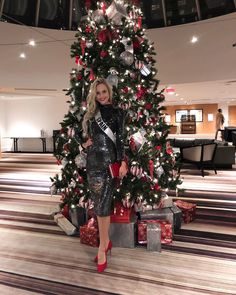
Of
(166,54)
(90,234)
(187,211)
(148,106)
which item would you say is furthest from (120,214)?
(166,54)

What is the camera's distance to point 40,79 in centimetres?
882

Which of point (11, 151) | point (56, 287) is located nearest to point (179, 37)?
point (56, 287)

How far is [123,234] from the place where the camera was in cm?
312

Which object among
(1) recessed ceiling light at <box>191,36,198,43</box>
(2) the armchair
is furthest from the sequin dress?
(1) recessed ceiling light at <box>191,36,198,43</box>

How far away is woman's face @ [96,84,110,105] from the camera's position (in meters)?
2.55

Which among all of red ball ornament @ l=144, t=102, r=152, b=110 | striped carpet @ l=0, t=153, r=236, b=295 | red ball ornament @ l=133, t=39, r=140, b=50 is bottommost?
striped carpet @ l=0, t=153, r=236, b=295

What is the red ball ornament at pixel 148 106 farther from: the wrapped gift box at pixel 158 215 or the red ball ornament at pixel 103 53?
the wrapped gift box at pixel 158 215

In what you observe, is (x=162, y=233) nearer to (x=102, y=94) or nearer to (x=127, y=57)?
(x=102, y=94)

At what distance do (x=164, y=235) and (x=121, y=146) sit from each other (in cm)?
121

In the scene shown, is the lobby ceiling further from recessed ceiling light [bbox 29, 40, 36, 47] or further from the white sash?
the white sash

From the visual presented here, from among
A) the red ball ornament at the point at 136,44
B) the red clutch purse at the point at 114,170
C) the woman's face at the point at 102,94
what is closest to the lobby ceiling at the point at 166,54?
the red ball ornament at the point at 136,44

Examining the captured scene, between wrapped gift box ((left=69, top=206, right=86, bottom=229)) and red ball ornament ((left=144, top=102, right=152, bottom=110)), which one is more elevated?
red ball ornament ((left=144, top=102, right=152, bottom=110))

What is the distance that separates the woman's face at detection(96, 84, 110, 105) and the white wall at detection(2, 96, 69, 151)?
1032 cm

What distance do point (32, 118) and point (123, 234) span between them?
11159mm
